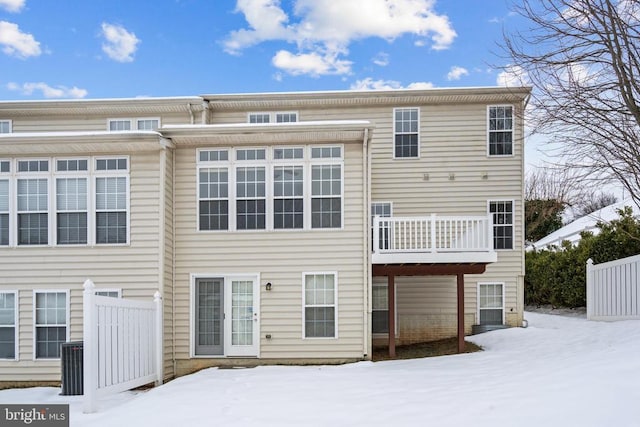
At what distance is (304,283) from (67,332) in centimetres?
511

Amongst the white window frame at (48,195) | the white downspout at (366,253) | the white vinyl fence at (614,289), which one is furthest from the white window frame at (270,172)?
the white vinyl fence at (614,289)

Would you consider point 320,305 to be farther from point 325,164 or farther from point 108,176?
point 108,176

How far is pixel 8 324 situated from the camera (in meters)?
12.2

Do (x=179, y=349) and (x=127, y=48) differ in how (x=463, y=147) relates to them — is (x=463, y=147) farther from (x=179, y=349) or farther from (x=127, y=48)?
(x=127, y=48)

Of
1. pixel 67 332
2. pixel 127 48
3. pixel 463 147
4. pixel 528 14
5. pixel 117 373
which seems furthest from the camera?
pixel 127 48

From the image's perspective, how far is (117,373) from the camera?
9828mm

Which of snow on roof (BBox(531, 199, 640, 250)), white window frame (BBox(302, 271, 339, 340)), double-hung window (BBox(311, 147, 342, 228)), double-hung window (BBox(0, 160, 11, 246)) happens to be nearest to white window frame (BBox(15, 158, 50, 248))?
double-hung window (BBox(0, 160, 11, 246))

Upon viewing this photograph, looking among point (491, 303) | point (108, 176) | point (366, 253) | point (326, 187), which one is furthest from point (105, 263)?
point (491, 303)

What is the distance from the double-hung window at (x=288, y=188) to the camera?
41.7 ft

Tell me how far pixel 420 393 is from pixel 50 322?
810 cm

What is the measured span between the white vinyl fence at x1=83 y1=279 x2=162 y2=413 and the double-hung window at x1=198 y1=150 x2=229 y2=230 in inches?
80.1

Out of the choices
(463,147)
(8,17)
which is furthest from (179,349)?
(8,17)

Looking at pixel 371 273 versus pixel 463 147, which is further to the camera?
pixel 463 147

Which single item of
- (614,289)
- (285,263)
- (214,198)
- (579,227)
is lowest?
(614,289)
